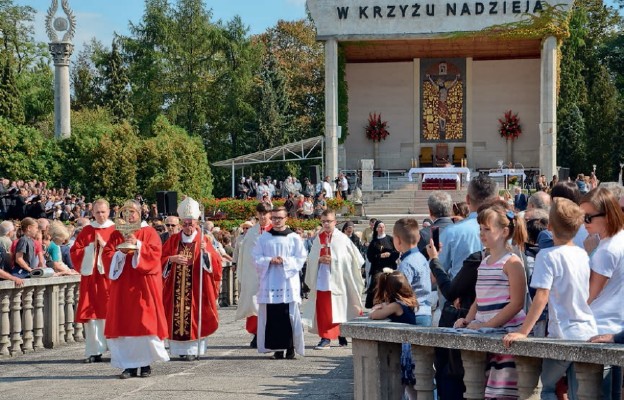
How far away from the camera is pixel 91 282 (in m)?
13.8

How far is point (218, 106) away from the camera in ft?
224

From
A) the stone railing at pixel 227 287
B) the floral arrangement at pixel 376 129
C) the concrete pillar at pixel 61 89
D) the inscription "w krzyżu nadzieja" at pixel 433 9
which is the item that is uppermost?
the inscription "w krzyżu nadzieja" at pixel 433 9

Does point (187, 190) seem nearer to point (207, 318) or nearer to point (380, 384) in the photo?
point (207, 318)

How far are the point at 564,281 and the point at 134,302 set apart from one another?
639 centimetres

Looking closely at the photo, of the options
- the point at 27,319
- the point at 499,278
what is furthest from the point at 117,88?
the point at 499,278

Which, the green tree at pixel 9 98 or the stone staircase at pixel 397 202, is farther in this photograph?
the green tree at pixel 9 98

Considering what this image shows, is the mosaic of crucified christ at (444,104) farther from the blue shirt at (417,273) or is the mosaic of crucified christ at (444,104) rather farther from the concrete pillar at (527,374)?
the concrete pillar at (527,374)

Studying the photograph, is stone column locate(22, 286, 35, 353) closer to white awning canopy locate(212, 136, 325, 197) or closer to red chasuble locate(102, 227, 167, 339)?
red chasuble locate(102, 227, 167, 339)

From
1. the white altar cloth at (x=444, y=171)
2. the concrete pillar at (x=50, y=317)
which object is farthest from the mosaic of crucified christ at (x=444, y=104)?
the concrete pillar at (x=50, y=317)

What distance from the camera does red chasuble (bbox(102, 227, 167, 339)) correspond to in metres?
12.1

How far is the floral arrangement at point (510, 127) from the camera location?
163 feet

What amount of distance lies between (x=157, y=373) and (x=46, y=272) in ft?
10.5

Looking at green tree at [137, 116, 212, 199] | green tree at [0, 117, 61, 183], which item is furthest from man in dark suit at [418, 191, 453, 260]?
green tree at [137, 116, 212, 199]

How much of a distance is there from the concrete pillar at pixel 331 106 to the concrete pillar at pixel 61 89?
13.8 meters
